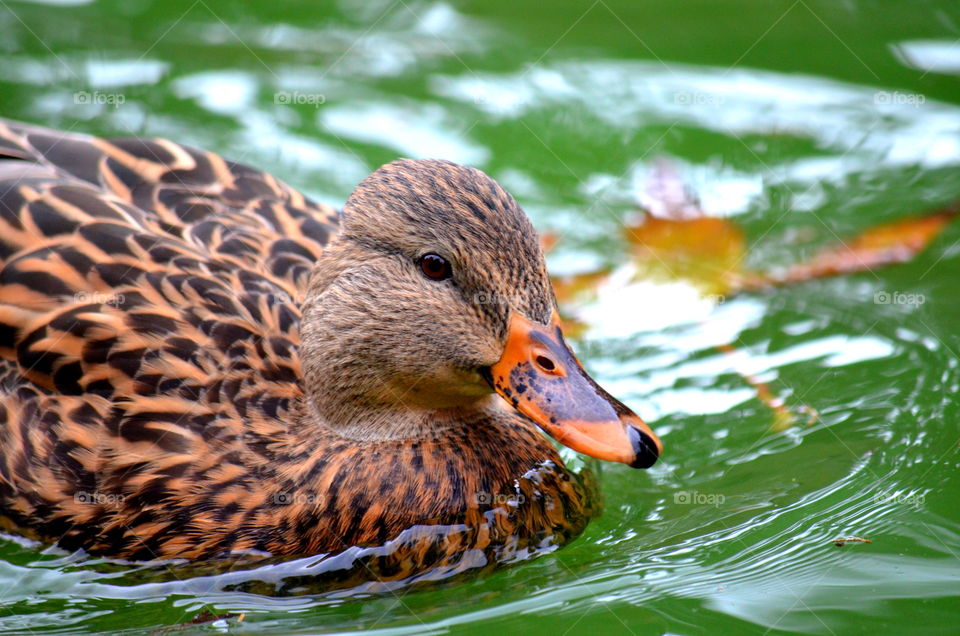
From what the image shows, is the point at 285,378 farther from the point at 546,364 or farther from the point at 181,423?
the point at 546,364

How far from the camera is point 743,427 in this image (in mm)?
5586

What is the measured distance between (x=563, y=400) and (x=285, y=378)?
1.26 meters

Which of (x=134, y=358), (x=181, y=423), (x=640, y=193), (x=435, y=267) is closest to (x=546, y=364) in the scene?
(x=435, y=267)

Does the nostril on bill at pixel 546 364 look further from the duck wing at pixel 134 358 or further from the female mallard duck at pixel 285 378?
the duck wing at pixel 134 358

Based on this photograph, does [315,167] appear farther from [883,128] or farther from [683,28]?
[883,128]

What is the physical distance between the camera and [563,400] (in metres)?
4.26

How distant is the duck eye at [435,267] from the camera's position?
4.45 metres

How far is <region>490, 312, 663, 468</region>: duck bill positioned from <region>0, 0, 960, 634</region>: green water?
614 mm

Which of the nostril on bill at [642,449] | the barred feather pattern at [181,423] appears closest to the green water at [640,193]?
the barred feather pattern at [181,423]

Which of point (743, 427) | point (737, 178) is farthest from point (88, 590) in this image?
point (737, 178)

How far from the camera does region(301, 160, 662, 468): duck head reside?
4.28 metres

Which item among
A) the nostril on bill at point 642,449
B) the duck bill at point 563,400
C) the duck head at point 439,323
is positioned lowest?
the nostril on bill at point 642,449

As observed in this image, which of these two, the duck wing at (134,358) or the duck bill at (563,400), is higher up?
the duck wing at (134,358)

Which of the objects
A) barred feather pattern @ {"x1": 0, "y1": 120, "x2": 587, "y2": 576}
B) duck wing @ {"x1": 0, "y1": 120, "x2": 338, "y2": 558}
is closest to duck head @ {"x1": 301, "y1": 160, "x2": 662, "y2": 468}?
barred feather pattern @ {"x1": 0, "y1": 120, "x2": 587, "y2": 576}
